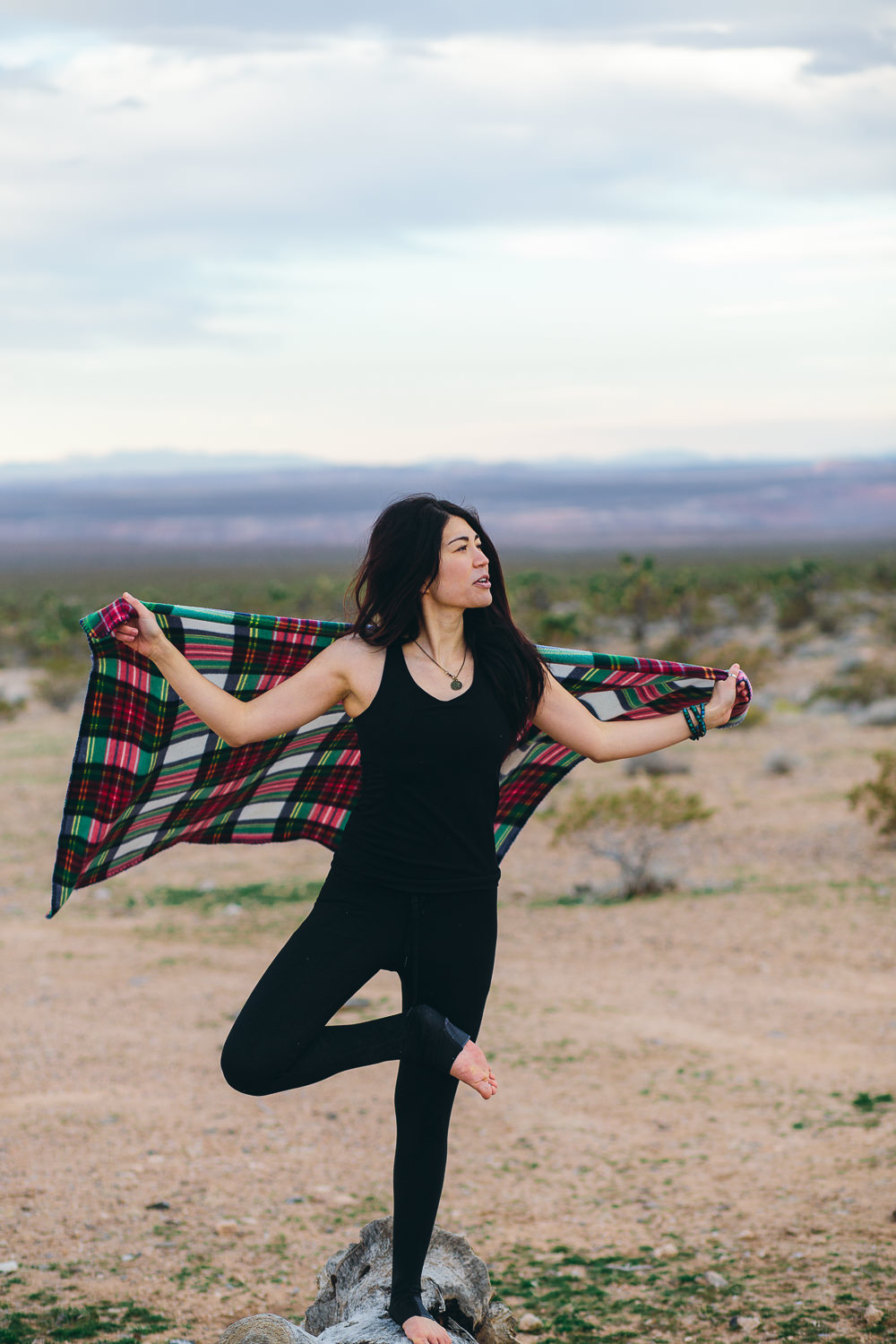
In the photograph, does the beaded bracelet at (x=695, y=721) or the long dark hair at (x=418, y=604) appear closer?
the long dark hair at (x=418, y=604)

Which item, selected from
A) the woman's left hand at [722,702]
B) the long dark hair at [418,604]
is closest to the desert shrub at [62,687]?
the woman's left hand at [722,702]

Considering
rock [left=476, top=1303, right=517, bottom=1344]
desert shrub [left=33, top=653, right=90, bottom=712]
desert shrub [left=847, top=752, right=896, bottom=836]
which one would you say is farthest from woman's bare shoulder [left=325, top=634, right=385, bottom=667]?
desert shrub [left=33, top=653, right=90, bottom=712]

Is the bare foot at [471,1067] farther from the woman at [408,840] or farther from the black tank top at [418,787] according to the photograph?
the black tank top at [418,787]

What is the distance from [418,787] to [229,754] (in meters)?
1.05

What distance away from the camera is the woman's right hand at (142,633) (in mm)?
3359

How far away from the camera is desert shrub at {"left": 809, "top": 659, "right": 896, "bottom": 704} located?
21891 millimetres

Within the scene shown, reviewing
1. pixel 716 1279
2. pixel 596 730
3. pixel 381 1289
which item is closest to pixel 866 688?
pixel 716 1279

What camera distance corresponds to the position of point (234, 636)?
3.83m

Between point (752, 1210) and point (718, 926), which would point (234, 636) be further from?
point (718, 926)

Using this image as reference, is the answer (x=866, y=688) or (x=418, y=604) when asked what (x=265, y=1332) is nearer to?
(x=418, y=604)

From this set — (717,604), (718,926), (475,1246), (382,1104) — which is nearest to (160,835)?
(475,1246)

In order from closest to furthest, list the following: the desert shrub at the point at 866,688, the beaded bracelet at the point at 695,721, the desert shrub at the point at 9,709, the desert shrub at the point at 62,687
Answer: the beaded bracelet at the point at 695,721
the desert shrub at the point at 866,688
the desert shrub at the point at 9,709
the desert shrub at the point at 62,687

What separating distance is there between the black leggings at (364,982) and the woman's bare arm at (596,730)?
1.74 ft

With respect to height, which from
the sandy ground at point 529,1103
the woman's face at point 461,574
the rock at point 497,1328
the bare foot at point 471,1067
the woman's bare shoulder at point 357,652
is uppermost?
the woman's face at point 461,574
